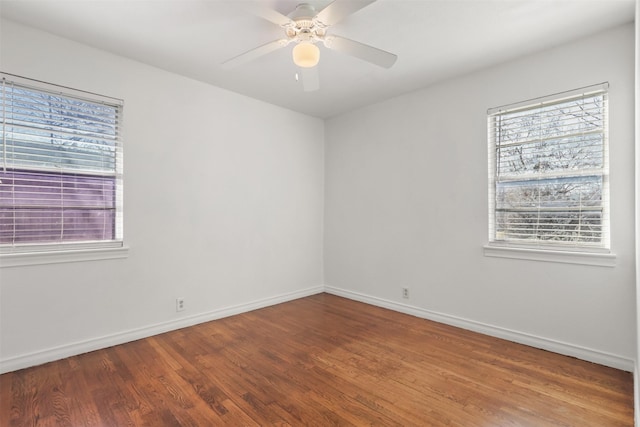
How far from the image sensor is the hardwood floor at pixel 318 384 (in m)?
1.85

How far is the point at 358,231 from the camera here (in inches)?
166

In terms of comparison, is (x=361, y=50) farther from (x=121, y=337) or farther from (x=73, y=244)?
(x=121, y=337)

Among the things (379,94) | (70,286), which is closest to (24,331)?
(70,286)

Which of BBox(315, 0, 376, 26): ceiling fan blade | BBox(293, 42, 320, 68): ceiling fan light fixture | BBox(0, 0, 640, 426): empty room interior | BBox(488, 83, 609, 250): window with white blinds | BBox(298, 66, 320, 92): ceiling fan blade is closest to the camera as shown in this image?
BBox(315, 0, 376, 26): ceiling fan blade

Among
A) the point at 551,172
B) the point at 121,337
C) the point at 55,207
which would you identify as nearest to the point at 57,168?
the point at 55,207

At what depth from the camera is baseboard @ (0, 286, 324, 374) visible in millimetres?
2379

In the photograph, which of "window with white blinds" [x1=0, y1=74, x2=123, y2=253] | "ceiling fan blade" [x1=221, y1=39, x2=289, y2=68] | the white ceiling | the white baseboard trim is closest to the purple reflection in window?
"window with white blinds" [x1=0, y1=74, x2=123, y2=253]

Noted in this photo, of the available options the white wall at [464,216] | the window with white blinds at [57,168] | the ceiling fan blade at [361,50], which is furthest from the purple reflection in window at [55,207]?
the white wall at [464,216]

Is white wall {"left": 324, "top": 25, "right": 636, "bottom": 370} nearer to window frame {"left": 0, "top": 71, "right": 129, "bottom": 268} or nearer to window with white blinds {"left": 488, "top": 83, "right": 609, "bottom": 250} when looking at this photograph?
window with white blinds {"left": 488, "top": 83, "right": 609, "bottom": 250}

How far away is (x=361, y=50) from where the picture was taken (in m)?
2.10

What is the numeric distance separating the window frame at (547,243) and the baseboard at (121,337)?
8.59 feet

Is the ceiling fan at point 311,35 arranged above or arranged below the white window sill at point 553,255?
above

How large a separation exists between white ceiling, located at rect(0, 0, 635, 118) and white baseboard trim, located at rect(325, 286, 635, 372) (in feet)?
8.12

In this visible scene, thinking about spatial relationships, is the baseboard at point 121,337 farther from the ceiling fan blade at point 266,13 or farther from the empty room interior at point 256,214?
the ceiling fan blade at point 266,13
